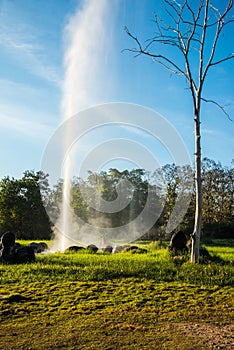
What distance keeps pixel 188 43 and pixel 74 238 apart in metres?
17.4

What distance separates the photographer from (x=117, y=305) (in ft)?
21.4

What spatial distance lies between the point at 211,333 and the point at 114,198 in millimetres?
29089

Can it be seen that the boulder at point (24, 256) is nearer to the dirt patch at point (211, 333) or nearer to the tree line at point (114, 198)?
the dirt patch at point (211, 333)

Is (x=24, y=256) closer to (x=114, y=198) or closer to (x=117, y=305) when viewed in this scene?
(x=117, y=305)

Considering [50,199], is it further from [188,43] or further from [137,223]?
[188,43]

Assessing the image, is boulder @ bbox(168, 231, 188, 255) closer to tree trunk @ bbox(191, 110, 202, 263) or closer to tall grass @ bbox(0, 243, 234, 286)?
tree trunk @ bbox(191, 110, 202, 263)

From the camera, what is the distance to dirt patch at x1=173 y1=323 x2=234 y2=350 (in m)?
4.55

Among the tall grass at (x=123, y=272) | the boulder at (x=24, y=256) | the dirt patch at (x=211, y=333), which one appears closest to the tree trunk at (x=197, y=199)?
the tall grass at (x=123, y=272)

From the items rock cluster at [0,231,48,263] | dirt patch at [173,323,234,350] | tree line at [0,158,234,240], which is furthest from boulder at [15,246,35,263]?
tree line at [0,158,234,240]

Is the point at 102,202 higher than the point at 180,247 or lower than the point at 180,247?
higher

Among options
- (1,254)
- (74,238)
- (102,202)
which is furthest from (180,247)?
(102,202)

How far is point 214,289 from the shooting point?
8.14 m

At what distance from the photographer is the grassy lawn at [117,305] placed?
15.4 feet

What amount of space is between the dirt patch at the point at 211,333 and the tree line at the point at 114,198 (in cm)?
2519
